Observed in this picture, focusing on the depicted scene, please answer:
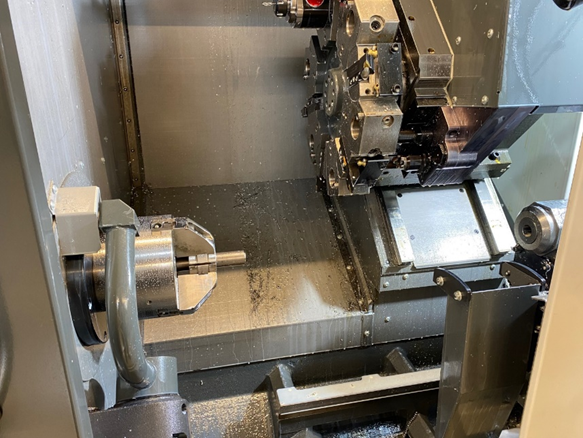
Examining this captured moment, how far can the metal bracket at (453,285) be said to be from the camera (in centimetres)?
87

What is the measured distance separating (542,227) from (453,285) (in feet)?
0.69

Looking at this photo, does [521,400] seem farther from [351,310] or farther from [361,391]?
[351,310]

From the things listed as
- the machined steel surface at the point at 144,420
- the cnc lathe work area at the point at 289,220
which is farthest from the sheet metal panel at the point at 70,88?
the machined steel surface at the point at 144,420

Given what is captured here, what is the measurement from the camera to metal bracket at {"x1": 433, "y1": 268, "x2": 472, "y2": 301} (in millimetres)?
874

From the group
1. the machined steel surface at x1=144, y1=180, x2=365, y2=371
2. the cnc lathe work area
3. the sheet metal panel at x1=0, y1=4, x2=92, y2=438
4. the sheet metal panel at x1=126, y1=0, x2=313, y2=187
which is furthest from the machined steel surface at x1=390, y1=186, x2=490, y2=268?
the sheet metal panel at x1=0, y1=4, x2=92, y2=438

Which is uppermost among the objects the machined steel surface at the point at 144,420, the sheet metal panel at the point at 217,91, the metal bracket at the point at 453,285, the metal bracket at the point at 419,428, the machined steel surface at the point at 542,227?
the sheet metal panel at the point at 217,91

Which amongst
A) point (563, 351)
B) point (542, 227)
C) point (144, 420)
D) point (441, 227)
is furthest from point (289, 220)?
point (563, 351)

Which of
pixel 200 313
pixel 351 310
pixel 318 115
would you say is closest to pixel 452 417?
pixel 351 310

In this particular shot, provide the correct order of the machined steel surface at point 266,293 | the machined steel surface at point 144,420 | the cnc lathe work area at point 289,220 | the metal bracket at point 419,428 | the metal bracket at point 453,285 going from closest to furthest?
1. the cnc lathe work area at point 289,220
2. the machined steel surface at point 144,420
3. the metal bracket at point 453,285
4. the metal bracket at point 419,428
5. the machined steel surface at point 266,293

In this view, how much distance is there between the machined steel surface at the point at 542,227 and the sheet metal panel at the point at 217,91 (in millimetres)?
1000

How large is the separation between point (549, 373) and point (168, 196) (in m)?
1.42

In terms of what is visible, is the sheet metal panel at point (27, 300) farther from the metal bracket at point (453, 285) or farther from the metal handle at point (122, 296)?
the metal bracket at point (453, 285)

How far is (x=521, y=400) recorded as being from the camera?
100cm

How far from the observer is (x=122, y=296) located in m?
0.48
